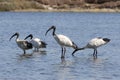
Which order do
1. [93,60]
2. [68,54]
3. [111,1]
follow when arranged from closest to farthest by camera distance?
1. [93,60]
2. [68,54]
3. [111,1]

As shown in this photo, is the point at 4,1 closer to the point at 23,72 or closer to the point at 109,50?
the point at 109,50

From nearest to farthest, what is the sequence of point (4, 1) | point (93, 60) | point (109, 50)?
point (93, 60) < point (109, 50) < point (4, 1)

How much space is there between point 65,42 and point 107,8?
66582mm

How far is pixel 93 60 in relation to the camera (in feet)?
72.8

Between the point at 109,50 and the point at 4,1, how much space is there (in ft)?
201

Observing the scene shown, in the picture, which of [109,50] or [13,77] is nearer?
[13,77]

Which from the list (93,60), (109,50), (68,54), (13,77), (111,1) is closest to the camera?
(13,77)

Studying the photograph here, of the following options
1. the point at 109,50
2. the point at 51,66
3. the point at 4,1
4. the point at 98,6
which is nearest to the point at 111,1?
the point at 98,6

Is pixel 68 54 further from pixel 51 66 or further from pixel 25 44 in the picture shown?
pixel 51 66

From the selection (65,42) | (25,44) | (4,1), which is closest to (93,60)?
(65,42)

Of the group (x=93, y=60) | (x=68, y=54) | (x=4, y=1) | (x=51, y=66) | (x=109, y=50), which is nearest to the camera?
(x=51, y=66)

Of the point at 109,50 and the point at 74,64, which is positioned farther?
the point at 109,50

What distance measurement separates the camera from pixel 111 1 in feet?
312

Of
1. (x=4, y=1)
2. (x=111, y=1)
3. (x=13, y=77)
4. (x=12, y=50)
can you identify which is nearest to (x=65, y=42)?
(x=12, y=50)
